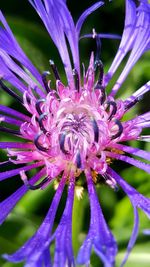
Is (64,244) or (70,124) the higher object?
(70,124)

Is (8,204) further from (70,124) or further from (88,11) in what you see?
(88,11)

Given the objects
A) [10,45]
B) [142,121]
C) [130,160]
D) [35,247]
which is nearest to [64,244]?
[35,247]

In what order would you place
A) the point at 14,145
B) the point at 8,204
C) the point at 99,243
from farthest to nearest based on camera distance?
the point at 14,145 < the point at 8,204 < the point at 99,243

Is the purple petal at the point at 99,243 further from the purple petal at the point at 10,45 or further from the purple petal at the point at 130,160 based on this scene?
the purple petal at the point at 10,45

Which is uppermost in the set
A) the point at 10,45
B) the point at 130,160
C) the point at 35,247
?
the point at 10,45

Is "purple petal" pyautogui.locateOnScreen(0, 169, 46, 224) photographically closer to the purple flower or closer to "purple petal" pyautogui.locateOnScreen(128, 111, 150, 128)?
the purple flower

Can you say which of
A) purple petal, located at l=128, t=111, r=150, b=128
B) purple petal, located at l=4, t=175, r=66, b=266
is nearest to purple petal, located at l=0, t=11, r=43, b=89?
purple petal, located at l=128, t=111, r=150, b=128

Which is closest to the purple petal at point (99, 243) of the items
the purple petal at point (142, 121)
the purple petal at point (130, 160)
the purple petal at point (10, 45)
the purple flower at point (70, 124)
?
the purple flower at point (70, 124)

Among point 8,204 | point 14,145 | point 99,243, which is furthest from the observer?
point 14,145

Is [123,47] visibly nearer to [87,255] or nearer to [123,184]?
[123,184]

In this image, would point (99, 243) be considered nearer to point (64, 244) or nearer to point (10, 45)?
point (64, 244)

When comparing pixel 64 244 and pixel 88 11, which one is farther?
pixel 88 11
